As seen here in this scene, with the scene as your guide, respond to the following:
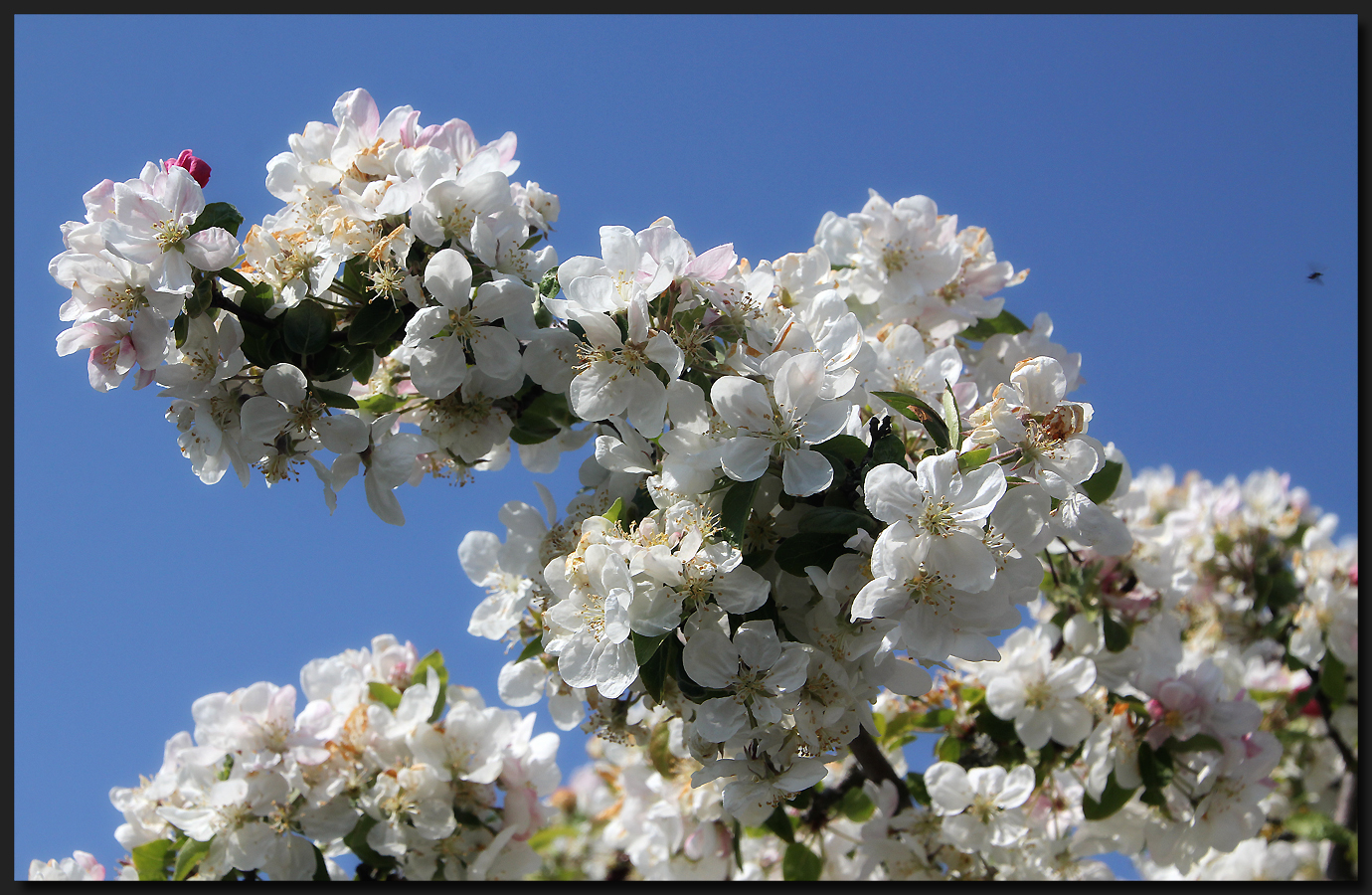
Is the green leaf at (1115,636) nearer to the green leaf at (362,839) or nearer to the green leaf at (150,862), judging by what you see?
the green leaf at (362,839)

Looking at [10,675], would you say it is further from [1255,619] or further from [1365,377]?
[1255,619]

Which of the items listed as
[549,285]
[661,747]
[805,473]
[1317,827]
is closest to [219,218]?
[549,285]

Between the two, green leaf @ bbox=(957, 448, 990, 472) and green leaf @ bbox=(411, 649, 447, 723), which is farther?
green leaf @ bbox=(411, 649, 447, 723)

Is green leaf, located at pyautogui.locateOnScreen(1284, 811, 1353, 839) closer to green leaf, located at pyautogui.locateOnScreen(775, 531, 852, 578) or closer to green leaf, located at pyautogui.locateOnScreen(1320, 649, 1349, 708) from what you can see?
green leaf, located at pyautogui.locateOnScreen(1320, 649, 1349, 708)

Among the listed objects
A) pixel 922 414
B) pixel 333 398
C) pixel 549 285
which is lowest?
pixel 922 414

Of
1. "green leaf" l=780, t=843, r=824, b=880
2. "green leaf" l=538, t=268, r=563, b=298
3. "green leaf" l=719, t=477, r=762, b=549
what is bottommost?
"green leaf" l=780, t=843, r=824, b=880

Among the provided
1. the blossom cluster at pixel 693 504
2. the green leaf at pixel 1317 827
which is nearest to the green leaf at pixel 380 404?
the blossom cluster at pixel 693 504

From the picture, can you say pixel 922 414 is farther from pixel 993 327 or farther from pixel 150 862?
pixel 150 862

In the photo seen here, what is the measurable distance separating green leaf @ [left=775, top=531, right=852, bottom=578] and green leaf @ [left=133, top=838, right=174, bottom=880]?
5.92 ft

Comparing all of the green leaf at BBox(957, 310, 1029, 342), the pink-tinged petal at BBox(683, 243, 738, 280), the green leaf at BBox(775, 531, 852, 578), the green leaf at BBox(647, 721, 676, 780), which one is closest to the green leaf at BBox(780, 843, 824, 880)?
the green leaf at BBox(647, 721, 676, 780)

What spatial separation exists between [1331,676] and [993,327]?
7.01ft

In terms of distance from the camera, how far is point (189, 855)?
2248 millimetres

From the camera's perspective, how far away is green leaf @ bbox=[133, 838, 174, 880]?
2.33m

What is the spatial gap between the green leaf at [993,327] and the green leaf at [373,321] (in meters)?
1.68
